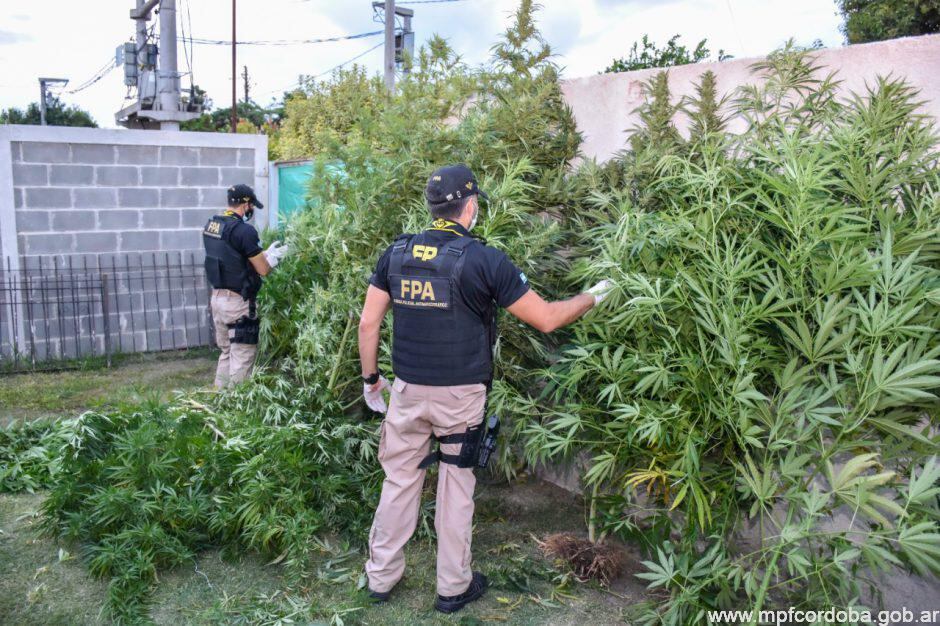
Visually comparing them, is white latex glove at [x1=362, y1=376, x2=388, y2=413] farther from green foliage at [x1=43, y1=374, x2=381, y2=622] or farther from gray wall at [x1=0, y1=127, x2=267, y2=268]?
gray wall at [x1=0, y1=127, x2=267, y2=268]

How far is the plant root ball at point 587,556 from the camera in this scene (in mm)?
3518

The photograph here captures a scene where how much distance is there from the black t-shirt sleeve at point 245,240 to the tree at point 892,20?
28.4 feet

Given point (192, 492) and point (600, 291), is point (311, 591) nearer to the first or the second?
point (192, 492)

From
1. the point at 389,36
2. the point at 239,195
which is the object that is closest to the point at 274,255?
the point at 239,195

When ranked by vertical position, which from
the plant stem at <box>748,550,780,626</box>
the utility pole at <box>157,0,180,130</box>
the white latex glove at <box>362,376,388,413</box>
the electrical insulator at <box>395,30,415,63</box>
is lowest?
the plant stem at <box>748,550,780,626</box>

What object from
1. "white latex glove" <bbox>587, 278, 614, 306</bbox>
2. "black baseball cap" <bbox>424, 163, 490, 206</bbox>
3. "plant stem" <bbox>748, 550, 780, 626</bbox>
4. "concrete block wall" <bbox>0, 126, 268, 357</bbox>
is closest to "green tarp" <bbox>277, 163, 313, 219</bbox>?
"concrete block wall" <bbox>0, 126, 268, 357</bbox>

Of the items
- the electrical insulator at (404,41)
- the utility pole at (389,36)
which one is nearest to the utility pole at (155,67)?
the utility pole at (389,36)

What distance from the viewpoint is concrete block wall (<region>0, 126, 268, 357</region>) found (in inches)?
290

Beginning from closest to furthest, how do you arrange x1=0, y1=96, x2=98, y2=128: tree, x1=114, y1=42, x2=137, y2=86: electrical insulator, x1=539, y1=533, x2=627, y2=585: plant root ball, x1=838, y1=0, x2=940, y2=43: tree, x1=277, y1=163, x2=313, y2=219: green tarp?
x1=539, y1=533, x2=627, y2=585: plant root ball → x1=277, y1=163, x2=313, y2=219: green tarp → x1=838, y1=0, x2=940, y2=43: tree → x1=114, y1=42, x2=137, y2=86: electrical insulator → x1=0, y1=96, x2=98, y2=128: tree

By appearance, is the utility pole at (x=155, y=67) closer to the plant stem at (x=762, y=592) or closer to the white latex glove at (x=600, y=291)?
the white latex glove at (x=600, y=291)

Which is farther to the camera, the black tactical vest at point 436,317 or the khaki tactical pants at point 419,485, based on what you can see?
the khaki tactical pants at point 419,485

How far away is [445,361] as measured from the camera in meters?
3.22

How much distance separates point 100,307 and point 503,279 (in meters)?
6.25

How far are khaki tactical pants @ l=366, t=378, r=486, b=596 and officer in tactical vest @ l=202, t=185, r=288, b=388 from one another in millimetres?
2896
